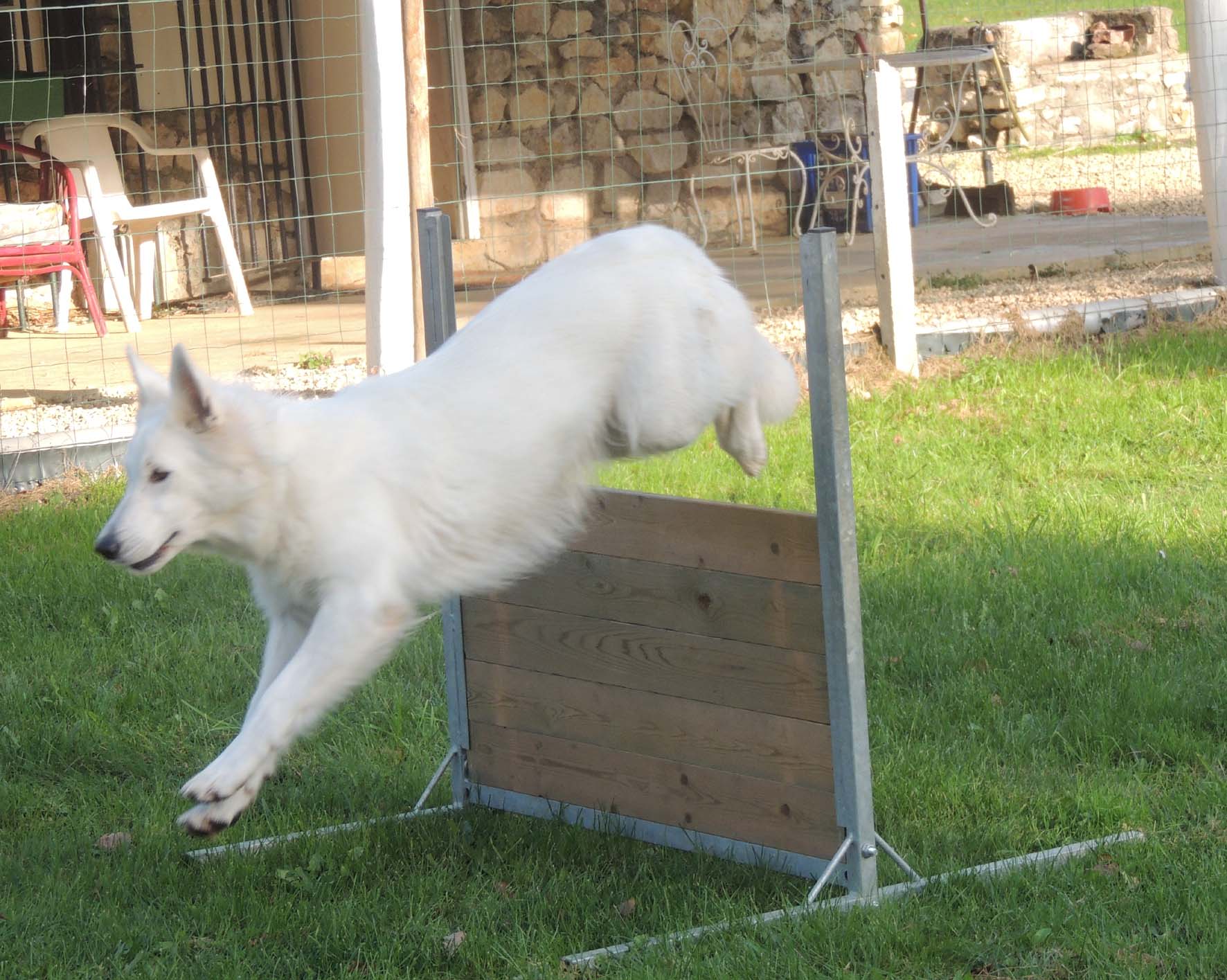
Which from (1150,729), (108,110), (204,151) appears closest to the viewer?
(1150,729)

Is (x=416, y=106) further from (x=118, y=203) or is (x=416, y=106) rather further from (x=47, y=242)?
(x=118, y=203)

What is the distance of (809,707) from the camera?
3.17 m

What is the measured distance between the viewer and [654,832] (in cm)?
360

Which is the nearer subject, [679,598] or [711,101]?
[679,598]

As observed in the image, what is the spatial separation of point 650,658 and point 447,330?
40.2 inches

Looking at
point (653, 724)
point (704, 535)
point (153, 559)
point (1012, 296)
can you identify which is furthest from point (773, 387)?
point (1012, 296)

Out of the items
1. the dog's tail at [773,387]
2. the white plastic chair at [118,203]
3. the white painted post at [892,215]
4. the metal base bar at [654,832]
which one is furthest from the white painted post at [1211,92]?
the metal base bar at [654,832]

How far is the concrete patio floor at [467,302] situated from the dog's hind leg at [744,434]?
15.2ft

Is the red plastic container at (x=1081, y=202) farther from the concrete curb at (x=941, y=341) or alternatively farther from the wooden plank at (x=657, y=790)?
the wooden plank at (x=657, y=790)

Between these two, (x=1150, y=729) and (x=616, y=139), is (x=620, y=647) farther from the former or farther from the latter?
(x=616, y=139)

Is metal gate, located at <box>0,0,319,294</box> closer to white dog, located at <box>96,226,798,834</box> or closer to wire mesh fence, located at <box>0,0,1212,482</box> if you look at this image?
wire mesh fence, located at <box>0,0,1212,482</box>

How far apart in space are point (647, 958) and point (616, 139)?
878 centimetres

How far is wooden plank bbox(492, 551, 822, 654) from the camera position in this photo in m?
3.14

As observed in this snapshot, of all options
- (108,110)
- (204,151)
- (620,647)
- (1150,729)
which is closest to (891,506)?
(1150,729)
